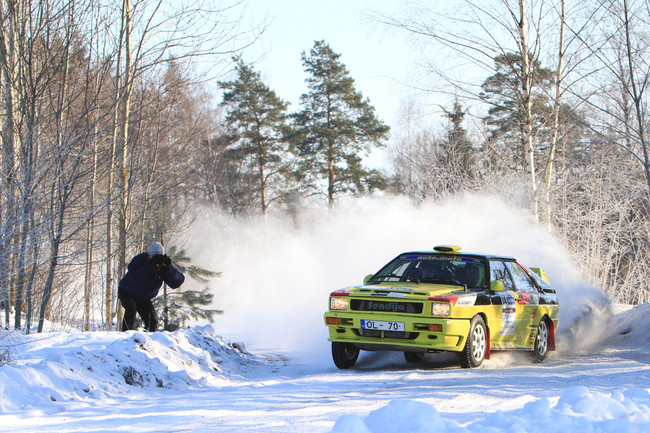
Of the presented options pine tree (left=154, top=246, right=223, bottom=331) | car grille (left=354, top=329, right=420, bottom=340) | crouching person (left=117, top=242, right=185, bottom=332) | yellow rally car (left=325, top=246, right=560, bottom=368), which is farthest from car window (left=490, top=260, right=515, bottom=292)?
pine tree (left=154, top=246, right=223, bottom=331)

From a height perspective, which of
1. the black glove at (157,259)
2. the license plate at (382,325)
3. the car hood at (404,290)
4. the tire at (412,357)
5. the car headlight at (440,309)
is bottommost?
the tire at (412,357)

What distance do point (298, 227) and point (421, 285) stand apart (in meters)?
33.6

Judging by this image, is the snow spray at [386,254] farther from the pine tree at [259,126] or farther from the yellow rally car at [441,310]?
the pine tree at [259,126]

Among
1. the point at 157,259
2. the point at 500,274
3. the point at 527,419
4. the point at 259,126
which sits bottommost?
the point at 527,419

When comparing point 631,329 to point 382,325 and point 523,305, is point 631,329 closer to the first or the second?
point 523,305

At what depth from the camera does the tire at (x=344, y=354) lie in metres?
8.80

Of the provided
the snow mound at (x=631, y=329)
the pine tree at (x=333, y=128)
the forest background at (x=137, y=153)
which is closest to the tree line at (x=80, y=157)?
the forest background at (x=137, y=153)

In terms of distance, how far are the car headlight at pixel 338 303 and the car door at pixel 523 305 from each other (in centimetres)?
264

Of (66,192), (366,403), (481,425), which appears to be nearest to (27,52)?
(66,192)

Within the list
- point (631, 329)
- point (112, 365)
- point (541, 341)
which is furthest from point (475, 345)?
point (631, 329)

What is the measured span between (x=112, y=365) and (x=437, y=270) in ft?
14.8

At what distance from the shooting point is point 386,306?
8.45 meters

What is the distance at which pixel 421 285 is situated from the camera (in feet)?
29.8

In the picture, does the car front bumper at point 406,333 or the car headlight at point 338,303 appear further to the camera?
the car headlight at point 338,303
